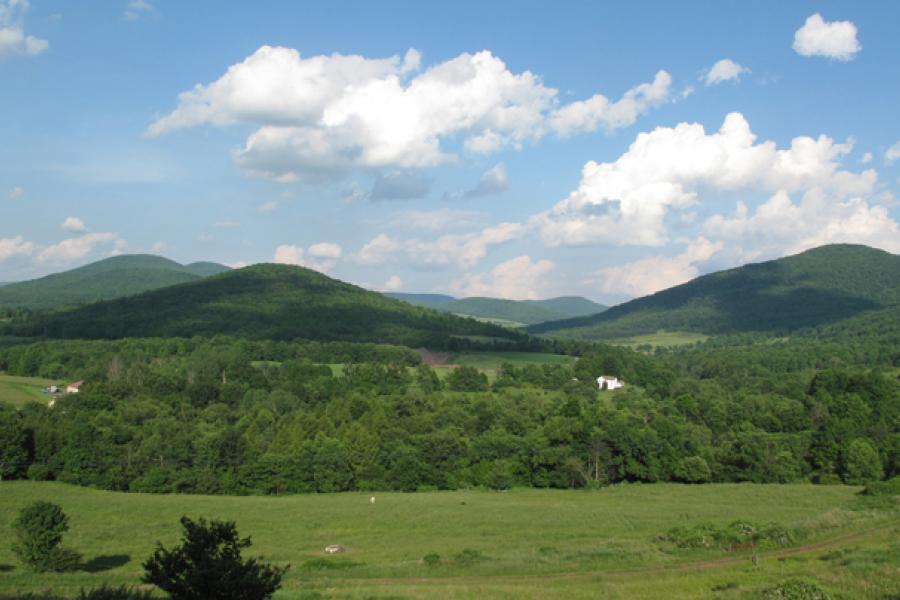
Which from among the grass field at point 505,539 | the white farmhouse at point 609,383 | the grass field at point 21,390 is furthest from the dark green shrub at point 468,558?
the white farmhouse at point 609,383

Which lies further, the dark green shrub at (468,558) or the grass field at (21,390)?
the grass field at (21,390)

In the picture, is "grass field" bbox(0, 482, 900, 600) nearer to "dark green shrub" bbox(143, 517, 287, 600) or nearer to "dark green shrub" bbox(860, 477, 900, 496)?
"dark green shrub" bbox(860, 477, 900, 496)

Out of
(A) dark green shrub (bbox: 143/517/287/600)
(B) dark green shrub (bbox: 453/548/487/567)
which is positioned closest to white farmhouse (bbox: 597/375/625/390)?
(B) dark green shrub (bbox: 453/548/487/567)

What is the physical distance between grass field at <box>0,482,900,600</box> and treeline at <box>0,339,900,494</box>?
15.9 ft

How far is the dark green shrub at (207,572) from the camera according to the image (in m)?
13.9

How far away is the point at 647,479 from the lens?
69.9 meters

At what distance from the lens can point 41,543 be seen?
34031 millimetres

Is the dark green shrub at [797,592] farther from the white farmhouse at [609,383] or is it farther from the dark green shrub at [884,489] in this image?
the white farmhouse at [609,383]

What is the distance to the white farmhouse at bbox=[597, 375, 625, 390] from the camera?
131 meters

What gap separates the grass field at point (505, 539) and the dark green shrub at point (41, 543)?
98cm

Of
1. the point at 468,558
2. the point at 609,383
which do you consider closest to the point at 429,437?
the point at 468,558

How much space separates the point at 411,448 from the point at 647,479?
2596 cm

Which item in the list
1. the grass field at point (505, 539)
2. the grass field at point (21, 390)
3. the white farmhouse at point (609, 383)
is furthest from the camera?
the white farmhouse at point (609, 383)

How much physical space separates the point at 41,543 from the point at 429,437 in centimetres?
4336
